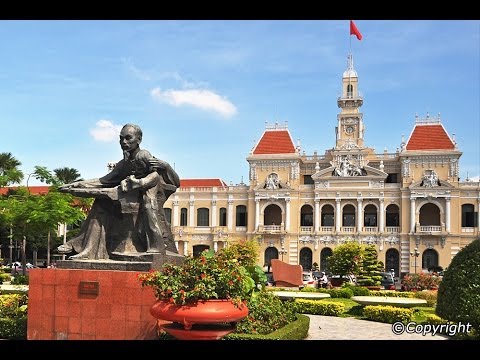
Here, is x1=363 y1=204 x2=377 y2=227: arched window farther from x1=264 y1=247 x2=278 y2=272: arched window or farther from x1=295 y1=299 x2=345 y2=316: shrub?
x1=295 y1=299 x2=345 y2=316: shrub

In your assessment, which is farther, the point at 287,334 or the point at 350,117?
the point at 350,117

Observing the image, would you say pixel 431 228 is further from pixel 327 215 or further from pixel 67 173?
pixel 67 173

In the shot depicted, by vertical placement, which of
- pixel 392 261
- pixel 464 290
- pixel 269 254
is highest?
pixel 464 290

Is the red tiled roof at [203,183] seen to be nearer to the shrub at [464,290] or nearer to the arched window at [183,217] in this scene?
the arched window at [183,217]

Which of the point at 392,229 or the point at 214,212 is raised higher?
the point at 214,212

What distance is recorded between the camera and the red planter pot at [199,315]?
7332mm

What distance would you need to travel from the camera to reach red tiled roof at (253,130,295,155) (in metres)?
53.1

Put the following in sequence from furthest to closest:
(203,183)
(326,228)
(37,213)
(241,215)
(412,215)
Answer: (203,183), (241,215), (326,228), (412,215), (37,213)

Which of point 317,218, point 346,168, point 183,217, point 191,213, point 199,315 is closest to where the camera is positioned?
point 199,315

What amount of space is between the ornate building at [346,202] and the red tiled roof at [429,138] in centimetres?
9

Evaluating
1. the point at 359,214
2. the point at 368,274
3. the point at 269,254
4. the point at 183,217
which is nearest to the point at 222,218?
the point at 183,217

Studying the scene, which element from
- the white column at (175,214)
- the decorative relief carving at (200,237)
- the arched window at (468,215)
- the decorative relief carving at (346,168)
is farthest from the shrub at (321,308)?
the white column at (175,214)

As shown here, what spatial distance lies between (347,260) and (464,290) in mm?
23850

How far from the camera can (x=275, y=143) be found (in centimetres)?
5378
